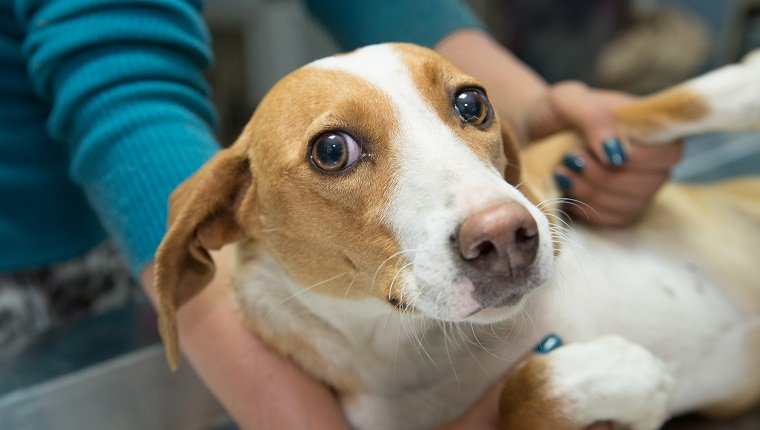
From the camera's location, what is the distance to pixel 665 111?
1333 mm

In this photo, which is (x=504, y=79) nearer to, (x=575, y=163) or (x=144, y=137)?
(x=575, y=163)

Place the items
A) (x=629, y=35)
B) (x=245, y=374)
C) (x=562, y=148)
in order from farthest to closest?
(x=629, y=35) < (x=562, y=148) < (x=245, y=374)

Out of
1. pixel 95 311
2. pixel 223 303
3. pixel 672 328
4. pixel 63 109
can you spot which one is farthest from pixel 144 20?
pixel 672 328

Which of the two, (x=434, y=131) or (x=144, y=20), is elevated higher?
(x=434, y=131)


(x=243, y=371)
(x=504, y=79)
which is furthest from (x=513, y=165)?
(x=243, y=371)

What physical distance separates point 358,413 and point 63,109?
712mm

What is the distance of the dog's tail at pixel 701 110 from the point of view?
4.35 feet

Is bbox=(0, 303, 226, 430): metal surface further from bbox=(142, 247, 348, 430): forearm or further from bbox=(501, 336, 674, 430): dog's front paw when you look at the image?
bbox=(501, 336, 674, 430): dog's front paw

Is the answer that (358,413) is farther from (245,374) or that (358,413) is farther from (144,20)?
(144,20)

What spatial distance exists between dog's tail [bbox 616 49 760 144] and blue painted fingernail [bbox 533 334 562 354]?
46 centimetres

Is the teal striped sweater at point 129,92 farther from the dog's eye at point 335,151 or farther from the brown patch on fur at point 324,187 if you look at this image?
the dog's eye at point 335,151

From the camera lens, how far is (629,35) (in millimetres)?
3068

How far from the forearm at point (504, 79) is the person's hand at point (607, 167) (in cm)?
13

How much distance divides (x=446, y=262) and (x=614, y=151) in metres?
0.67
